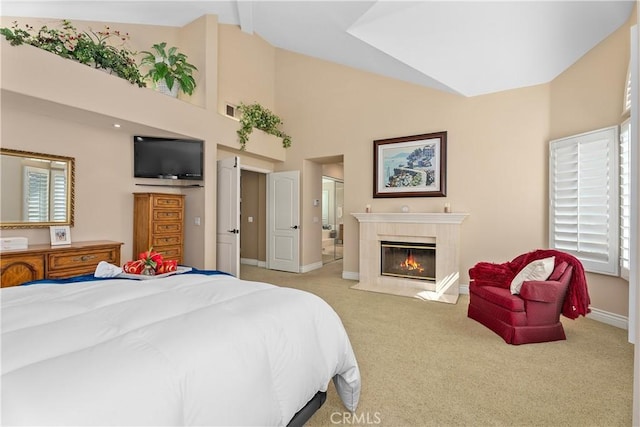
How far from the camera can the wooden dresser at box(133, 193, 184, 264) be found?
4.06 metres

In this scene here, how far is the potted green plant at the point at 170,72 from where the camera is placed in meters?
4.05

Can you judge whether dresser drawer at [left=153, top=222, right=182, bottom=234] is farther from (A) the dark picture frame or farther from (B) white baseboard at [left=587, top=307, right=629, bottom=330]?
(B) white baseboard at [left=587, top=307, right=629, bottom=330]

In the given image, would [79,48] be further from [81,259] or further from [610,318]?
[610,318]

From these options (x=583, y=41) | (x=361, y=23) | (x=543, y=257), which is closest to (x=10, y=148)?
(x=361, y=23)

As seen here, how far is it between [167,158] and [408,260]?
4.02 meters

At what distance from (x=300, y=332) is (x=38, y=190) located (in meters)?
3.76

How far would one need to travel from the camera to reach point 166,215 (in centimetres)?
423

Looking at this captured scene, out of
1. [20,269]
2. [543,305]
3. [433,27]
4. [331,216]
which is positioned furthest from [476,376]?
[331,216]

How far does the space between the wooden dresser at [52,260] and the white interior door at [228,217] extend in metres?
1.46

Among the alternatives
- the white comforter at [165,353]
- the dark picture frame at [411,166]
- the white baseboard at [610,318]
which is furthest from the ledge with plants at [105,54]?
the white baseboard at [610,318]

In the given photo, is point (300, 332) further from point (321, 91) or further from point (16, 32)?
point (321, 91)

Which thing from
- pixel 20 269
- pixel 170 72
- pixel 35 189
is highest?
pixel 170 72

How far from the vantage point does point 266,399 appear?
4.05ft

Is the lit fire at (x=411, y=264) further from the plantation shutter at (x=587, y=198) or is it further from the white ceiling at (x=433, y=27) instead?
the white ceiling at (x=433, y=27)
